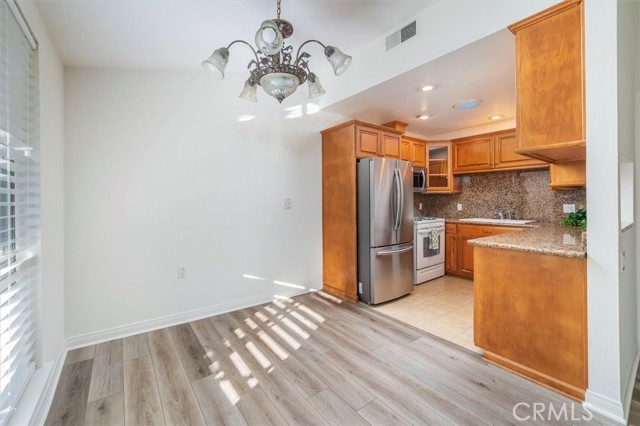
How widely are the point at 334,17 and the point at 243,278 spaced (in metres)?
2.77

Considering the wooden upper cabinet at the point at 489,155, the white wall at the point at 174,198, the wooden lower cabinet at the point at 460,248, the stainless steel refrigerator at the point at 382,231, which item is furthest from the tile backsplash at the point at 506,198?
the white wall at the point at 174,198

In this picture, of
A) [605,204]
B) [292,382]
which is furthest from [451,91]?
[292,382]

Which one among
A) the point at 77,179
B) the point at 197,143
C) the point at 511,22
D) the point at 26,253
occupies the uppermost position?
the point at 511,22

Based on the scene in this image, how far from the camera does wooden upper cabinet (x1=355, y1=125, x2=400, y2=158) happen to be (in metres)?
3.32

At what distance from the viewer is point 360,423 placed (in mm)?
1525

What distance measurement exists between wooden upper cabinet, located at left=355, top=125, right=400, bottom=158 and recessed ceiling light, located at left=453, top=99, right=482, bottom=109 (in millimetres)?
785

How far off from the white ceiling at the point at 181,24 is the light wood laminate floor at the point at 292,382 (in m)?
2.50

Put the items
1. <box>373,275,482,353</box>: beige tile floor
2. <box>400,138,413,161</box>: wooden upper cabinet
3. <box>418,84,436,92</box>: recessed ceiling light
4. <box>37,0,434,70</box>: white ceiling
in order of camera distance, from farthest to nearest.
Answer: <box>400,138,413,161</box>: wooden upper cabinet < <box>418,84,436,92</box>: recessed ceiling light < <box>373,275,482,353</box>: beige tile floor < <box>37,0,434,70</box>: white ceiling

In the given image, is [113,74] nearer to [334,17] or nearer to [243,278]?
[334,17]

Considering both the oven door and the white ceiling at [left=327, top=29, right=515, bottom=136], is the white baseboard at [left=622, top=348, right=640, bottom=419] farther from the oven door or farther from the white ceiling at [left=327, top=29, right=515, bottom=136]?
the white ceiling at [left=327, top=29, right=515, bottom=136]

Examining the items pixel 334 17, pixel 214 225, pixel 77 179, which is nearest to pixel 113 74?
pixel 77 179

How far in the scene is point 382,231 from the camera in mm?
3244

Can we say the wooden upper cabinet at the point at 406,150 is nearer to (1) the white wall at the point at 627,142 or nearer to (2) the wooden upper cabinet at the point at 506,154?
(2) the wooden upper cabinet at the point at 506,154

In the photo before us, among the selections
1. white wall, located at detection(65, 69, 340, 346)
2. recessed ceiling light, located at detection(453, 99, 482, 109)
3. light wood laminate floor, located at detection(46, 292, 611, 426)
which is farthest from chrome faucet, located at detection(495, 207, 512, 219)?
white wall, located at detection(65, 69, 340, 346)
